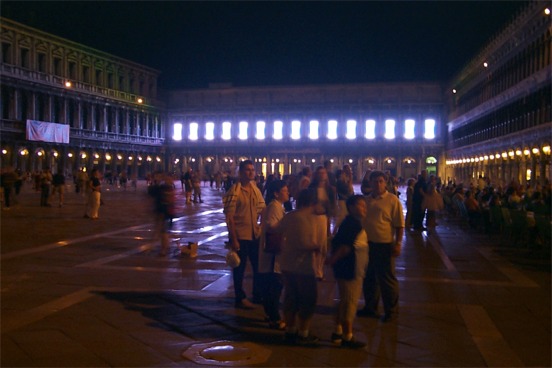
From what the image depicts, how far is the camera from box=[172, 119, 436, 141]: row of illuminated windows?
8088 cm

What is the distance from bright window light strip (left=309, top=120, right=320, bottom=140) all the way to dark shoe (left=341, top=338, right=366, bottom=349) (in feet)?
256

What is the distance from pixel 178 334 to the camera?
21.3ft

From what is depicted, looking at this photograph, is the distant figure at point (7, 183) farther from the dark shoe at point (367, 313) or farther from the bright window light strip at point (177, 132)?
the bright window light strip at point (177, 132)

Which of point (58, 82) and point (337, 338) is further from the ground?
point (58, 82)

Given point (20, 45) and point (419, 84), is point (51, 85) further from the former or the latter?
point (419, 84)

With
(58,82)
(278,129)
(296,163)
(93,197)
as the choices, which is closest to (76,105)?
(58,82)

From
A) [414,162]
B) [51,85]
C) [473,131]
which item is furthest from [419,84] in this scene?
[51,85]

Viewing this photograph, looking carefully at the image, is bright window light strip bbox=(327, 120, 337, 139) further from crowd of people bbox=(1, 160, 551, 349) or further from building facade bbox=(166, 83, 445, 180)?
crowd of people bbox=(1, 160, 551, 349)

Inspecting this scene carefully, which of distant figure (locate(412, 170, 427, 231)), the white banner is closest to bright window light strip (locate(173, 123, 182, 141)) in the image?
the white banner

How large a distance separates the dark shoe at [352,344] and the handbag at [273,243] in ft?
3.84

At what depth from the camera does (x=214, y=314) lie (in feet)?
24.0

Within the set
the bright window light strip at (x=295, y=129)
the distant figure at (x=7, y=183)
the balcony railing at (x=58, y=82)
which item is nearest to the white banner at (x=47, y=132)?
the balcony railing at (x=58, y=82)

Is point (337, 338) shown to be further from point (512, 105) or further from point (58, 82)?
point (58, 82)

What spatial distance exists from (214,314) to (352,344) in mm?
1923
